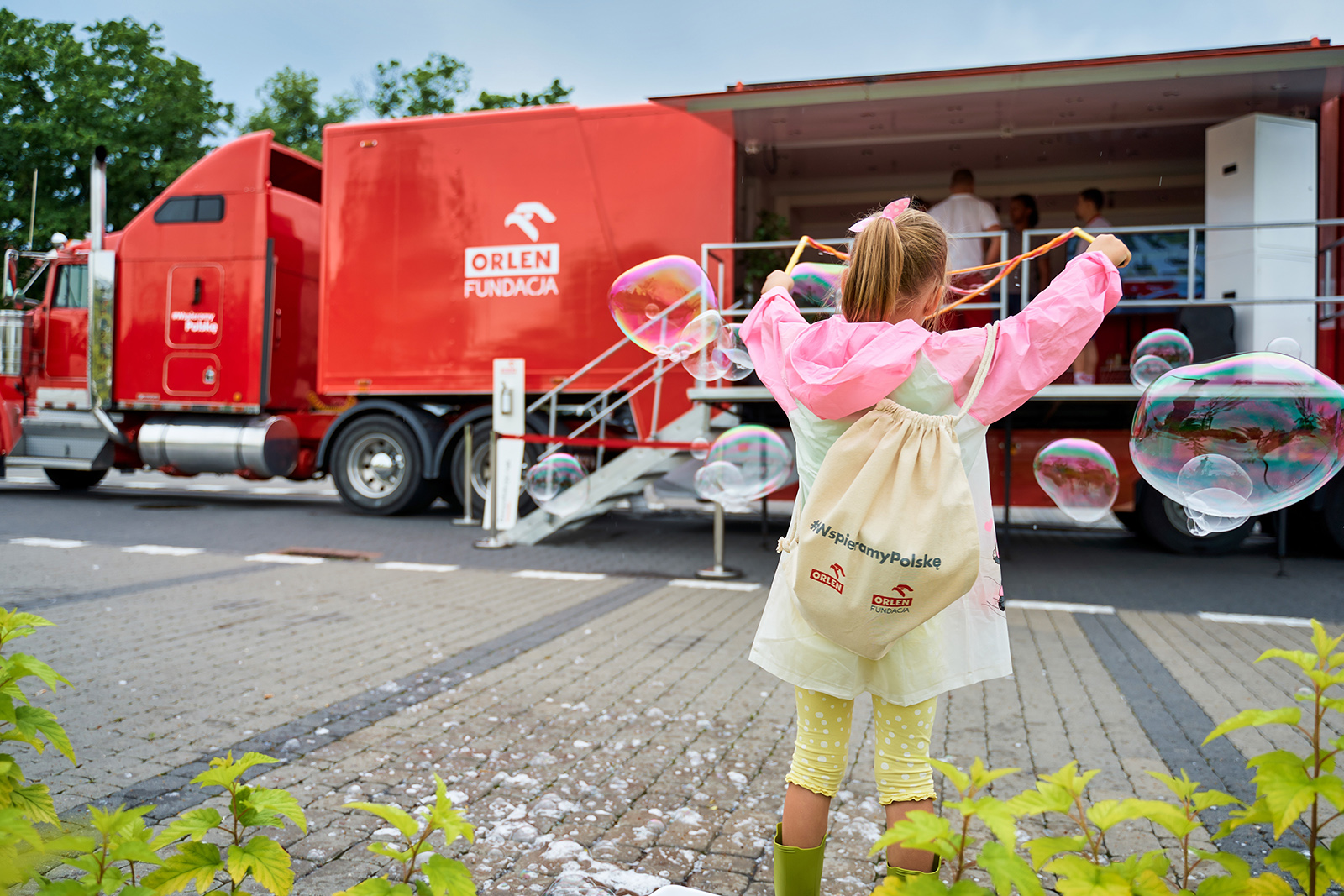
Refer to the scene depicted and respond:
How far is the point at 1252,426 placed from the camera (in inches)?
108

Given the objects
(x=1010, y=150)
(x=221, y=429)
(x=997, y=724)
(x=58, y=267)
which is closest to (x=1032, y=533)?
(x=1010, y=150)

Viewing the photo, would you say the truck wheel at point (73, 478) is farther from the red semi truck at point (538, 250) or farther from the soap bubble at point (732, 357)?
the soap bubble at point (732, 357)

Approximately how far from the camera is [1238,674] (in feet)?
15.9

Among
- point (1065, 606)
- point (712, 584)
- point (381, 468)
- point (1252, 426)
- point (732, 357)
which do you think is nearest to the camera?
point (1252, 426)

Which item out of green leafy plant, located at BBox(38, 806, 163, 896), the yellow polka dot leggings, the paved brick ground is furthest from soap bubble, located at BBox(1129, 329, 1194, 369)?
green leafy plant, located at BBox(38, 806, 163, 896)

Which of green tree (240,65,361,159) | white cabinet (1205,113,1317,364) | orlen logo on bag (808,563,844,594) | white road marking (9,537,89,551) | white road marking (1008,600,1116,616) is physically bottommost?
white road marking (9,537,89,551)

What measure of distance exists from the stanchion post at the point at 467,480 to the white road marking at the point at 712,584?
3551 millimetres

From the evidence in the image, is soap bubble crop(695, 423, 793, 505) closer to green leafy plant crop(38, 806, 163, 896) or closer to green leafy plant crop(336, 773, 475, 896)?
green leafy plant crop(336, 773, 475, 896)

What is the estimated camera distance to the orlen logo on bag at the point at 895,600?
71.0 inches

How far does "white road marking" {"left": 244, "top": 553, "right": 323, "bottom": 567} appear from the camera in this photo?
8.03 metres

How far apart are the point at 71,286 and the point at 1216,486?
14072 mm

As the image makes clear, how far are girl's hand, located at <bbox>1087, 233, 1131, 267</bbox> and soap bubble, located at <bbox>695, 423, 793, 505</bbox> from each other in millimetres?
3386

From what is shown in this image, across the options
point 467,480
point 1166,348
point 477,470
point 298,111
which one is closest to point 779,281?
point 1166,348

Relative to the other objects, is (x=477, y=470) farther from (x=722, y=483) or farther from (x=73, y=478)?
(x=73, y=478)
